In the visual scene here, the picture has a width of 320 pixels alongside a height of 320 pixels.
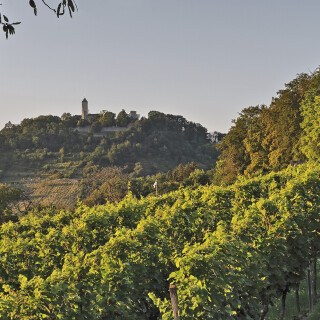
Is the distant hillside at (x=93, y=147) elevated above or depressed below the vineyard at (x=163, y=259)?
above

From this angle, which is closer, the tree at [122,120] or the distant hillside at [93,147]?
the distant hillside at [93,147]

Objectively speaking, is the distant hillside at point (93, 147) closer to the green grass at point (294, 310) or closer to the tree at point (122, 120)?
the tree at point (122, 120)

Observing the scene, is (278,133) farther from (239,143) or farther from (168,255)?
(168,255)

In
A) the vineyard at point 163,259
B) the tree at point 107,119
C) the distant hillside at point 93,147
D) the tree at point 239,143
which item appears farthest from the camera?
the tree at point 107,119

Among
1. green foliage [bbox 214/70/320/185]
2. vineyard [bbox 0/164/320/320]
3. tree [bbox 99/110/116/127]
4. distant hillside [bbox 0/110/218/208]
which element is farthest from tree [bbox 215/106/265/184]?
tree [bbox 99/110/116/127]

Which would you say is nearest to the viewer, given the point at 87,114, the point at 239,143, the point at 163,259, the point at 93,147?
the point at 163,259

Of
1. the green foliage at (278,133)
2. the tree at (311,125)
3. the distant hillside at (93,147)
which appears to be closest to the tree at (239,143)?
the green foliage at (278,133)

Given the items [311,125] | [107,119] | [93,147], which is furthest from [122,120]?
[311,125]

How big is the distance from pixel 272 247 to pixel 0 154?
10551cm

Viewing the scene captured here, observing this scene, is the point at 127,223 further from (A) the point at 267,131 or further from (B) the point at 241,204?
(A) the point at 267,131

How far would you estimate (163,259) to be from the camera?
27.5 feet

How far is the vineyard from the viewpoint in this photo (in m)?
6.23

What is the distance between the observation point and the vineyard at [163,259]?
6230 millimetres

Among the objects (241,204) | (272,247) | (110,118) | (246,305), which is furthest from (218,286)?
(110,118)
